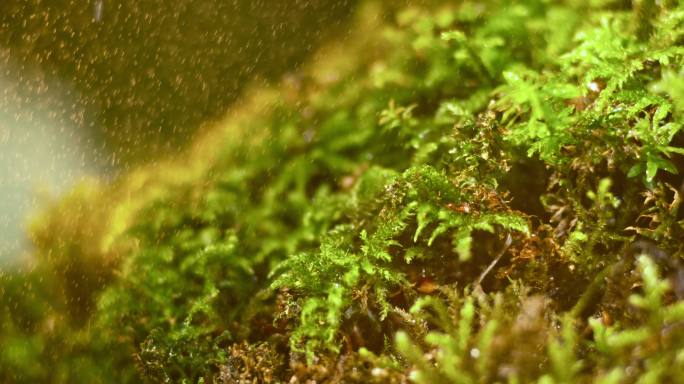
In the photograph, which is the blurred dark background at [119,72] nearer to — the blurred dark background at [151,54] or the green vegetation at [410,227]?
the blurred dark background at [151,54]

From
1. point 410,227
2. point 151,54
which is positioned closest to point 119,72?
point 151,54

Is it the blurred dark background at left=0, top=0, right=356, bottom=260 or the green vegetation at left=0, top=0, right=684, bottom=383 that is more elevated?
the blurred dark background at left=0, top=0, right=356, bottom=260

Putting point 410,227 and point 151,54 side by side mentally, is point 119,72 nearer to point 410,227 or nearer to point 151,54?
point 151,54

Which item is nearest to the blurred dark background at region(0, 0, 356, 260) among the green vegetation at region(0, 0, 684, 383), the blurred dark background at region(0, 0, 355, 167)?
the blurred dark background at region(0, 0, 355, 167)

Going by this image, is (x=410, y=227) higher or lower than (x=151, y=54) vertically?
lower

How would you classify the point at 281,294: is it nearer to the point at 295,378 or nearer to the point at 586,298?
the point at 295,378

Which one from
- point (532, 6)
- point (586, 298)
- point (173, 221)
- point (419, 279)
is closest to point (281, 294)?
point (419, 279)

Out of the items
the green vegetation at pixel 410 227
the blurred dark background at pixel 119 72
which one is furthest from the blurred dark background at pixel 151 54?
the green vegetation at pixel 410 227

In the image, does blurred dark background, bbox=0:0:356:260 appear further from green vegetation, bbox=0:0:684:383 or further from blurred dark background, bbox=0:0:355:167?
green vegetation, bbox=0:0:684:383
